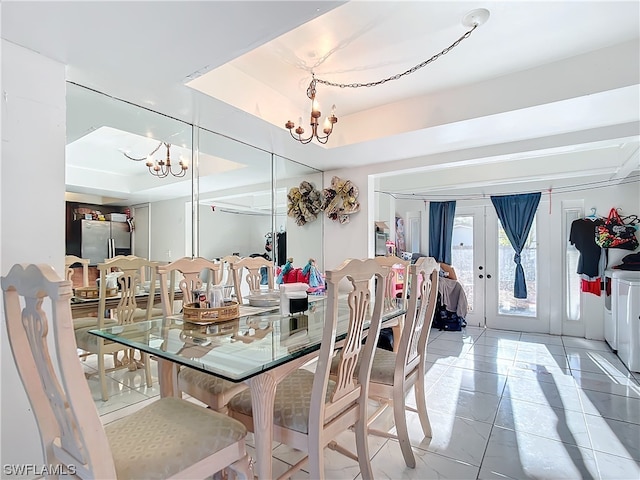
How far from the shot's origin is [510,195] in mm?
5051

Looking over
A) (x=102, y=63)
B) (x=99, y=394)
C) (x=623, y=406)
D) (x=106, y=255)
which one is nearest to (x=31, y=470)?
(x=99, y=394)

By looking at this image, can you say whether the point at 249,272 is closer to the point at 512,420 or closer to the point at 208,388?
the point at 208,388

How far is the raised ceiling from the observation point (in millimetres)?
1548

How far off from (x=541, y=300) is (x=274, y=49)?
16.3ft

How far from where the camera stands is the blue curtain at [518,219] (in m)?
4.92

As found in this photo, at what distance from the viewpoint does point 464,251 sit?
5535 millimetres

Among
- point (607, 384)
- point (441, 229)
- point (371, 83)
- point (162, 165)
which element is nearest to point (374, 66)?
point (371, 83)

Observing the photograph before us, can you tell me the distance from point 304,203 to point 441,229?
2.70 m

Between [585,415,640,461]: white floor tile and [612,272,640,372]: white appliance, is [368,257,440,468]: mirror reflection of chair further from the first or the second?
[612,272,640,372]: white appliance

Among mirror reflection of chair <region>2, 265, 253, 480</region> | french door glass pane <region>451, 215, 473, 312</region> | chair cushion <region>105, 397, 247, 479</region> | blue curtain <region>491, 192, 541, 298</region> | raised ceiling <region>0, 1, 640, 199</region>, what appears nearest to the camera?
mirror reflection of chair <region>2, 265, 253, 480</region>

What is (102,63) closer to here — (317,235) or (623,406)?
(317,235)

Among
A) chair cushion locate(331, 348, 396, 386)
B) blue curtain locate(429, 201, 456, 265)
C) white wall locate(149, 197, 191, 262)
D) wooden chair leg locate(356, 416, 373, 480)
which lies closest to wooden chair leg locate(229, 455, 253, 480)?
wooden chair leg locate(356, 416, 373, 480)

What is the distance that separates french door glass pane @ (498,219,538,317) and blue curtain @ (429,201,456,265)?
0.74 metres

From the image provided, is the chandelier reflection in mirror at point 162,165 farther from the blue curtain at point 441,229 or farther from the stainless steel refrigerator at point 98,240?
the blue curtain at point 441,229
